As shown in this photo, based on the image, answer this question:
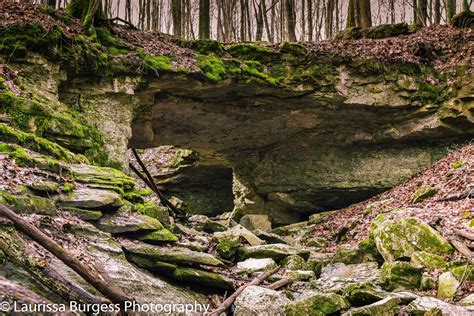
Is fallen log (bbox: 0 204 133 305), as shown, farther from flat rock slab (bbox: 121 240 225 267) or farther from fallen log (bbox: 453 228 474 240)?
fallen log (bbox: 453 228 474 240)

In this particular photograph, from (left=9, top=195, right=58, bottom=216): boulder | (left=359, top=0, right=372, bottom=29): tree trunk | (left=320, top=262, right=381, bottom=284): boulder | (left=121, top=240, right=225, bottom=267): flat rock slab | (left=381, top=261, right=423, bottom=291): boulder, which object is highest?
(left=359, top=0, right=372, bottom=29): tree trunk

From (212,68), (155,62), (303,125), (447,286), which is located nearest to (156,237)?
(447,286)

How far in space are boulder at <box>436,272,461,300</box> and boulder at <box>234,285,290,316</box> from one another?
206 centimetres

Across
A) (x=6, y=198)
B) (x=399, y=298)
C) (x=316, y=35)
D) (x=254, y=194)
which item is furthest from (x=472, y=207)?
(x=316, y=35)

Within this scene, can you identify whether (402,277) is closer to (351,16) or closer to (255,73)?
(255,73)

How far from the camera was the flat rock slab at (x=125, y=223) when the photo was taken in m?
5.52

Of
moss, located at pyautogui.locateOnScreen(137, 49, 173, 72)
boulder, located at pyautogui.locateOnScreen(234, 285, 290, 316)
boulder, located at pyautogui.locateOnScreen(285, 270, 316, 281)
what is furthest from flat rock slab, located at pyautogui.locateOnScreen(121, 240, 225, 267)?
moss, located at pyautogui.locateOnScreen(137, 49, 173, 72)

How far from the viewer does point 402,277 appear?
588 centimetres

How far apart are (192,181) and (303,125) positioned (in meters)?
7.48

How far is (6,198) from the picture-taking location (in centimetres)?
430

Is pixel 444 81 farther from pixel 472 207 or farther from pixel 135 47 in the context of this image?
pixel 135 47

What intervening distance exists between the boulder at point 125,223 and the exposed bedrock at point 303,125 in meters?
4.79

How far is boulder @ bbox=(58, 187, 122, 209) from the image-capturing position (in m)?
5.32

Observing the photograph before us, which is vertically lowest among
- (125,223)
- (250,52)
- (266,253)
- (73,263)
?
(266,253)
